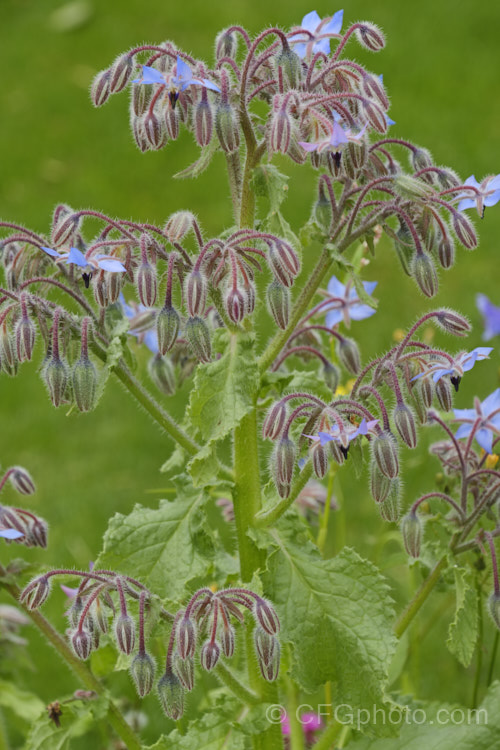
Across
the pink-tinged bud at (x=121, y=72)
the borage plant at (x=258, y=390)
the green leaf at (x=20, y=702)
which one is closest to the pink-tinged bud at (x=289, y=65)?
the borage plant at (x=258, y=390)

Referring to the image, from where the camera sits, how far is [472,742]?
88.4 inches

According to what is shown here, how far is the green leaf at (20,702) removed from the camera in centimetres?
266

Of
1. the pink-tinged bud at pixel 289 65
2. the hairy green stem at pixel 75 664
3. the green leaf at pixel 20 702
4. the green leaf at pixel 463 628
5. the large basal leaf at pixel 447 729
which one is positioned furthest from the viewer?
the green leaf at pixel 20 702

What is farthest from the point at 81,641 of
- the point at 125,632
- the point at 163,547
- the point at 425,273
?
the point at 425,273

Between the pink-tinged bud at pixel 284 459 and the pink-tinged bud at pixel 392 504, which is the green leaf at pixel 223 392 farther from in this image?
the pink-tinged bud at pixel 392 504

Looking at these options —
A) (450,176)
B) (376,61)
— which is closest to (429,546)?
(450,176)

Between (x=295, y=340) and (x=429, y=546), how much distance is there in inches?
21.4

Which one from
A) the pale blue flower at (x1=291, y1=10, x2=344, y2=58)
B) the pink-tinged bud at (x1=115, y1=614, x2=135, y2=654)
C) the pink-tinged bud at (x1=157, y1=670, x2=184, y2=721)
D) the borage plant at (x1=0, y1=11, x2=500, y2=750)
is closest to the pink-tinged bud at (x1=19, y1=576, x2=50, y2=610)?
the borage plant at (x1=0, y1=11, x2=500, y2=750)

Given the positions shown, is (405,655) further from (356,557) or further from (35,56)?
(35,56)

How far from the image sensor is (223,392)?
191cm

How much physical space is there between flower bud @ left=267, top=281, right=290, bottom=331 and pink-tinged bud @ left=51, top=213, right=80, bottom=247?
373 millimetres

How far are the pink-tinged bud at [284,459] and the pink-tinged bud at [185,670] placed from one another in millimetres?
350

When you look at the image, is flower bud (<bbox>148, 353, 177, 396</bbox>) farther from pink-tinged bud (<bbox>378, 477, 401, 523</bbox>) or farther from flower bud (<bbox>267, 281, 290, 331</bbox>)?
pink-tinged bud (<bbox>378, 477, 401, 523</bbox>)

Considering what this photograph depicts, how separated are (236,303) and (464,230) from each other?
45 cm
